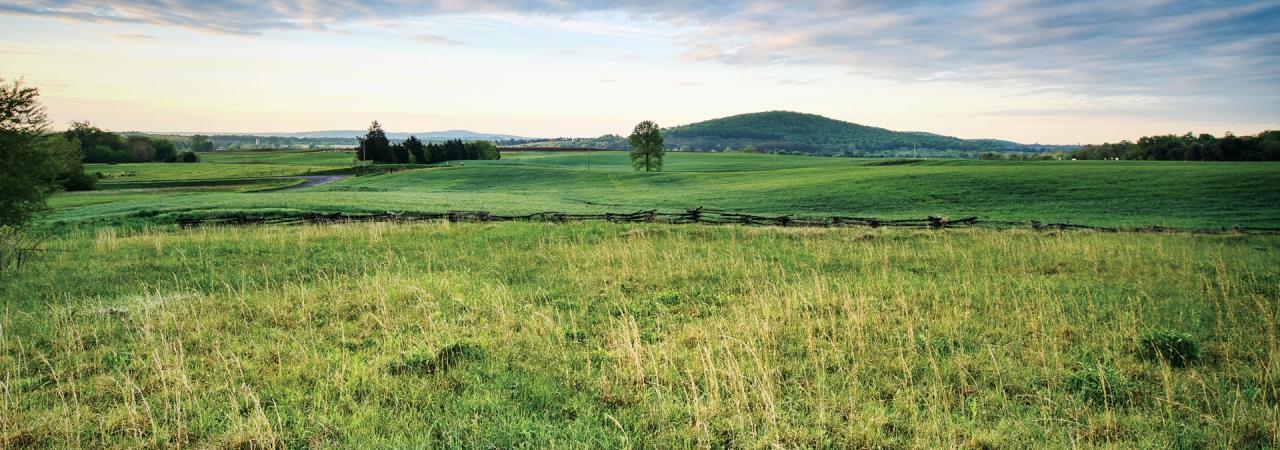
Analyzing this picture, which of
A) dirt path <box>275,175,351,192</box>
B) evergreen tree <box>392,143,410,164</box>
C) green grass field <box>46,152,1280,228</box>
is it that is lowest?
dirt path <box>275,175,351,192</box>

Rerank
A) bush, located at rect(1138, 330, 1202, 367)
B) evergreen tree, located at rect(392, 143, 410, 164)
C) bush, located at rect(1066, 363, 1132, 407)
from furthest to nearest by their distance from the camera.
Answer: evergreen tree, located at rect(392, 143, 410, 164), bush, located at rect(1138, 330, 1202, 367), bush, located at rect(1066, 363, 1132, 407)

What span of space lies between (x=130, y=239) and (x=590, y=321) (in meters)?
17.3

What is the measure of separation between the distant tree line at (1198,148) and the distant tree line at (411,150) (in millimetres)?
110235

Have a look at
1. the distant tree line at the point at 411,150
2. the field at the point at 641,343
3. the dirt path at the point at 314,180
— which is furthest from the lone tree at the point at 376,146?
the field at the point at 641,343

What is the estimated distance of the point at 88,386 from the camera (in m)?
6.93

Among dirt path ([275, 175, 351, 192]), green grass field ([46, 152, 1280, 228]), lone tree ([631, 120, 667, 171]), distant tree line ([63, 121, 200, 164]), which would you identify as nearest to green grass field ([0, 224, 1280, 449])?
green grass field ([46, 152, 1280, 228])

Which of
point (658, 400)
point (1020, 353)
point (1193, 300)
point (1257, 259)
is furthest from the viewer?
point (1257, 259)

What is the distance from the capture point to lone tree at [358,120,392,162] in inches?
4419

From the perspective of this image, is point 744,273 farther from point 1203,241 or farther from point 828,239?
point 1203,241

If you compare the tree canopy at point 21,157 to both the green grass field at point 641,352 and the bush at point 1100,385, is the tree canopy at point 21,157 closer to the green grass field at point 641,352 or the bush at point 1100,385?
the green grass field at point 641,352

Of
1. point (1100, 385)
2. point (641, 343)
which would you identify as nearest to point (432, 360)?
point (641, 343)

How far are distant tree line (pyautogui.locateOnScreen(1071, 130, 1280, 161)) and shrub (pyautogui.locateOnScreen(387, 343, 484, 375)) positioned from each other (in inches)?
3552

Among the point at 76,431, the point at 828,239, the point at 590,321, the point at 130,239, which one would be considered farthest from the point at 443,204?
the point at 76,431

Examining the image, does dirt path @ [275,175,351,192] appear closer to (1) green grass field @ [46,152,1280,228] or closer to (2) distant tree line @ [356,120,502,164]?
(1) green grass field @ [46,152,1280,228]
